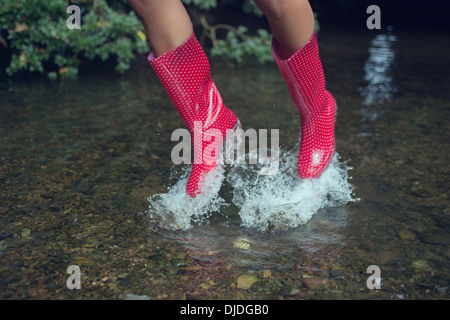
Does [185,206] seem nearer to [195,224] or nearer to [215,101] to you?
[195,224]

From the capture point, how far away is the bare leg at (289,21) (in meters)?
1.61

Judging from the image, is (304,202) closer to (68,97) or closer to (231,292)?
(231,292)

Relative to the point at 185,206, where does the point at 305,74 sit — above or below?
above

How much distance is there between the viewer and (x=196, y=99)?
1.77 meters
